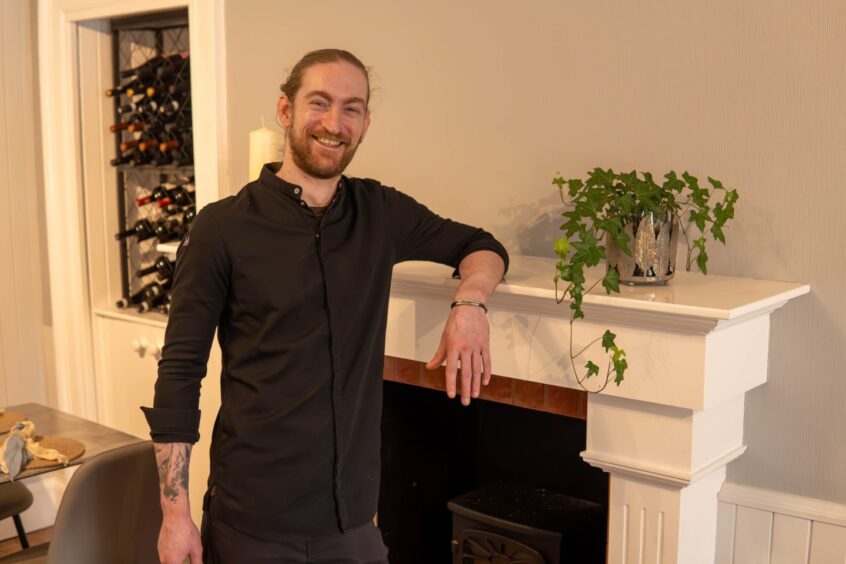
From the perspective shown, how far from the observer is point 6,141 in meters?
4.04

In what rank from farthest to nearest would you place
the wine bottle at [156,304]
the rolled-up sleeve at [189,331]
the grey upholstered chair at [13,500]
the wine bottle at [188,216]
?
the wine bottle at [156,304], the wine bottle at [188,216], the grey upholstered chair at [13,500], the rolled-up sleeve at [189,331]

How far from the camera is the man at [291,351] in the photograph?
183cm

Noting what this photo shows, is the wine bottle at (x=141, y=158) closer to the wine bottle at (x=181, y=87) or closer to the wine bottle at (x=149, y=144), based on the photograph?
the wine bottle at (x=149, y=144)

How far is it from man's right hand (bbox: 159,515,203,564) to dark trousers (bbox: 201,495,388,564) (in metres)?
0.09

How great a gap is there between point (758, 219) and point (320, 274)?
3.39ft

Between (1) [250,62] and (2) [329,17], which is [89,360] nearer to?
(1) [250,62]

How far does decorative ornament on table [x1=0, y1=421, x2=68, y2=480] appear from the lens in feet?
8.00

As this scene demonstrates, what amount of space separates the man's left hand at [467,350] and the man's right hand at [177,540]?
551mm

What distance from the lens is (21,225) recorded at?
13.5ft

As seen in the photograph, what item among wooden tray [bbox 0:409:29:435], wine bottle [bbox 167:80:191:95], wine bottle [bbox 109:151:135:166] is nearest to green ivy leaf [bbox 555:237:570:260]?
wooden tray [bbox 0:409:29:435]

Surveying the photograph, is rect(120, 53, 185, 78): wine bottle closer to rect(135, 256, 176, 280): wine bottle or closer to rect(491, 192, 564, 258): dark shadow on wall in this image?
rect(135, 256, 176, 280): wine bottle

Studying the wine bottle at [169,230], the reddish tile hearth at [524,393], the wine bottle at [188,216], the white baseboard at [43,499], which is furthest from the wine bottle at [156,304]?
the reddish tile hearth at [524,393]

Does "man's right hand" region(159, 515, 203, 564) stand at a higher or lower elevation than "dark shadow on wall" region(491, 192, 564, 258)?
lower

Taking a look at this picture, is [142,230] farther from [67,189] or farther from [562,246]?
[562,246]
